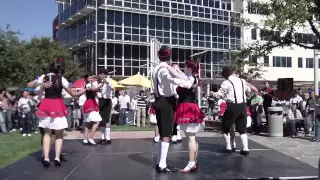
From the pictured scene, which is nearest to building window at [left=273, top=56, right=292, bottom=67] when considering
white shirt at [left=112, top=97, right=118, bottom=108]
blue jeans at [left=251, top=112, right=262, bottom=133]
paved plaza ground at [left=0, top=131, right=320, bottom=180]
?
white shirt at [left=112, top=97, right=118, bottom=108]

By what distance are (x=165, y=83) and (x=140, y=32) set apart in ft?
109

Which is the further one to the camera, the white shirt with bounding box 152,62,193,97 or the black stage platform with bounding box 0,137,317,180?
the white shirt with bounding box 152,62,193,97

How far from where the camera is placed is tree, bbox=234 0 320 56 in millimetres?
4699

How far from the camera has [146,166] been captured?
7.21m

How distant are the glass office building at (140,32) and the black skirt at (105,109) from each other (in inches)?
1016

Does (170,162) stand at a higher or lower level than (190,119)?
lower

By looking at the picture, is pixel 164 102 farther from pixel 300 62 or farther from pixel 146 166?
pixel 300 62

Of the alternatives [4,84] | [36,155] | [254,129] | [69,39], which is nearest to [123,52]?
[69,39]

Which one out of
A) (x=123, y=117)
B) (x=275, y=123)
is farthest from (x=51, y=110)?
(x=123, y=117)

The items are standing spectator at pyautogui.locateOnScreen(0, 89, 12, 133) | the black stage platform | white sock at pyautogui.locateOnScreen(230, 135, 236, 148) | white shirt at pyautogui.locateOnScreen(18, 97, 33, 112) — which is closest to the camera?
the black stage platform

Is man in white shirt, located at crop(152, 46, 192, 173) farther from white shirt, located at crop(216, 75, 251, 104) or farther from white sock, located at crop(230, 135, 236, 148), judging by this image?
white sock, located at crop(230, 135, 236, 148)

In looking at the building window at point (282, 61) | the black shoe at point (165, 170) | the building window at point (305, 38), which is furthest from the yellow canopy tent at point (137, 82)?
the building window at point (282, 61)

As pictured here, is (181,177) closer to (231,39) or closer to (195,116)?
(195,116)

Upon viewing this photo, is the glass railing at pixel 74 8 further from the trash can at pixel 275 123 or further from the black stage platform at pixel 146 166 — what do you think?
the black stage platform at pixel 146 166
